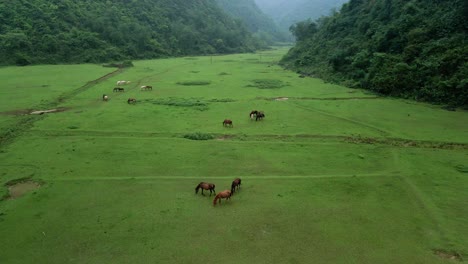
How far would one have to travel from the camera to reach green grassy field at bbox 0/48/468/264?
34.0ft

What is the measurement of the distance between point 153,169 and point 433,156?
45.6 feet

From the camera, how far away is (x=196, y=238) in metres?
10.7

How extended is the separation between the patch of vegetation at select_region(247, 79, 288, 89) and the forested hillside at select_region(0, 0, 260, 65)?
1288 inches

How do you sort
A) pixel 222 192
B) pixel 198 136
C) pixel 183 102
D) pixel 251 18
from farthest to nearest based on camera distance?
pixel 251 18
pixel 183 102
pixel 198 136
pixel 222 192

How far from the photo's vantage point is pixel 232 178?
1493cm

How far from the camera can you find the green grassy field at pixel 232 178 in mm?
10359

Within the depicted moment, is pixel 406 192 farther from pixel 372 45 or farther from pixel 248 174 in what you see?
pixel 372 45

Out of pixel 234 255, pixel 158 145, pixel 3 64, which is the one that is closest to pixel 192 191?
pixel 234 255

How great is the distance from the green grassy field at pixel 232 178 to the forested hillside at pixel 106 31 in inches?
1199

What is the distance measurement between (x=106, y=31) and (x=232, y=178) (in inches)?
2475

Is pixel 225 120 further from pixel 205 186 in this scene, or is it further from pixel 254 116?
pixel 205 186

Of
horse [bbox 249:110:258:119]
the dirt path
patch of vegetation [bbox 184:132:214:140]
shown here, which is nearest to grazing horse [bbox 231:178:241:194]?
patch of vegetation [bbox 184:132:214:140]

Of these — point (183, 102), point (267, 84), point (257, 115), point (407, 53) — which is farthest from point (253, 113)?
point (407, 53)

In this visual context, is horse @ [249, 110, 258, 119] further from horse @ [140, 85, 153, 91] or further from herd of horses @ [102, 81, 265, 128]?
horse @ [140, 85, 153, 91]
